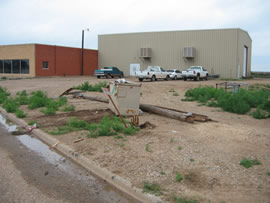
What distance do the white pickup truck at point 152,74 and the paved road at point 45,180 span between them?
Result: 1040 inches

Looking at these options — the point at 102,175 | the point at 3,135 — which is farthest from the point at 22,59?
the point at 102,175

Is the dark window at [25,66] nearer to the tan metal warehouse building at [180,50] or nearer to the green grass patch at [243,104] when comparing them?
the tan metal warehouse building at [180,50]

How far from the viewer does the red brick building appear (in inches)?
1668

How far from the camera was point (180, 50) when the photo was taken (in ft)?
143

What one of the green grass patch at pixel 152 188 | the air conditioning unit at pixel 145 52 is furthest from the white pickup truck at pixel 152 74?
the green grass patch at pixel 152 188

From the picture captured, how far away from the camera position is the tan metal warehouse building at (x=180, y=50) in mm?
40469

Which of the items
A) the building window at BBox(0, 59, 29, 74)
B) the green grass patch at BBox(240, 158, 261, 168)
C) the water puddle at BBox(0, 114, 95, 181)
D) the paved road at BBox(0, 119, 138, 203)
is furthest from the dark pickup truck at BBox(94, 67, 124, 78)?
the green grass patch at BBox(240, 158, 261, 168)

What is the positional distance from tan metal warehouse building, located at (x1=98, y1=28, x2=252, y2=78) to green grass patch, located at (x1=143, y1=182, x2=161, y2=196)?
123ft

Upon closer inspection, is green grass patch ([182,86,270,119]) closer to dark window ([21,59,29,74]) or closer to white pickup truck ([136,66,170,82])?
white pickup truck ([136,66,170,82])

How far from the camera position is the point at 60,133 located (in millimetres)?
9078

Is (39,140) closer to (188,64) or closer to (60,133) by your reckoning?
(60,133)

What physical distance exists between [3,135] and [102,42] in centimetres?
4215

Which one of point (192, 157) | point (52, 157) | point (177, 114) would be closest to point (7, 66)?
point (177, 114)

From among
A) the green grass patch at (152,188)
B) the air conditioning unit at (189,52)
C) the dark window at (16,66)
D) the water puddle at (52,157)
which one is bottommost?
the water puddle at (52,157)
